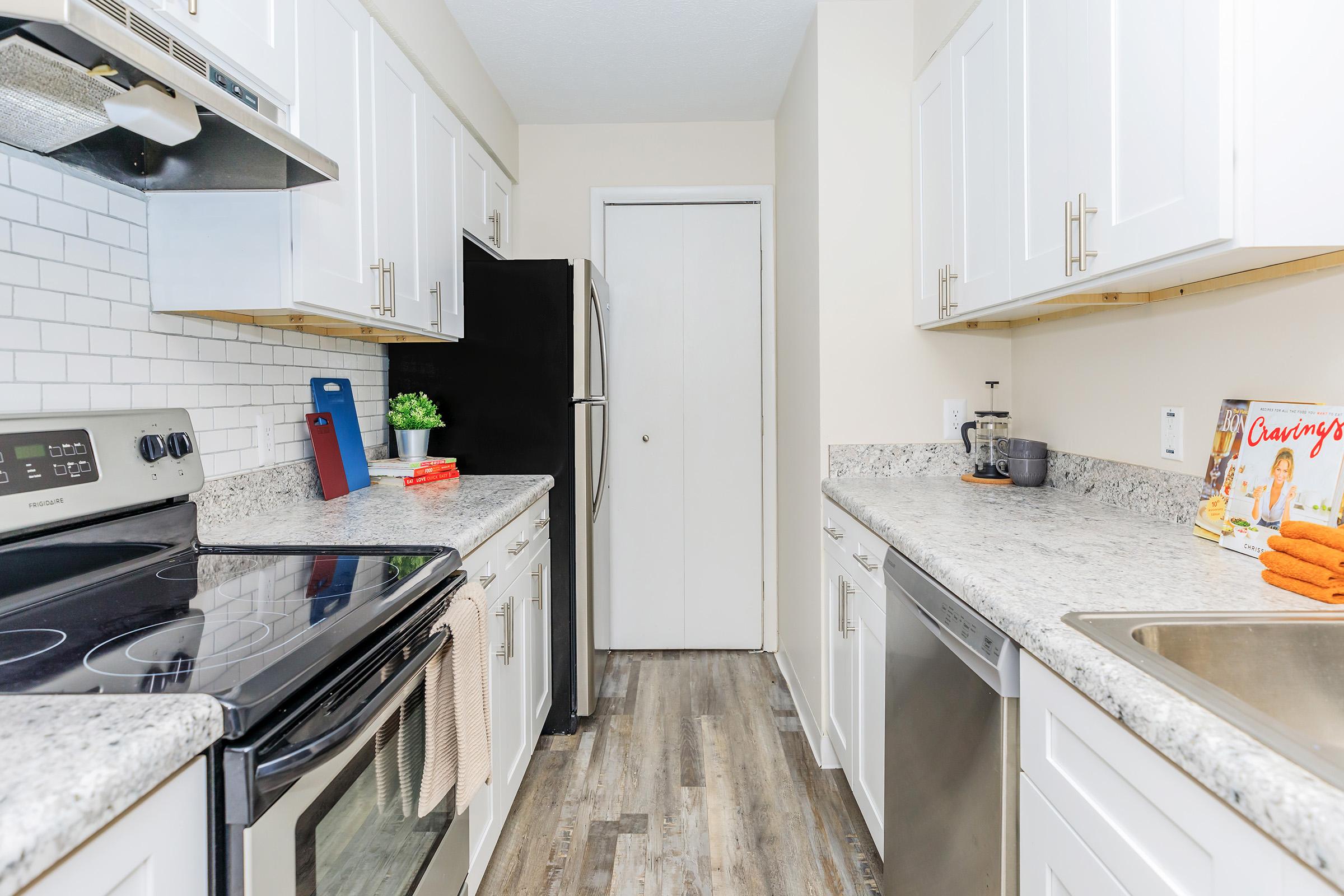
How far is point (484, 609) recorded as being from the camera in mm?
1613

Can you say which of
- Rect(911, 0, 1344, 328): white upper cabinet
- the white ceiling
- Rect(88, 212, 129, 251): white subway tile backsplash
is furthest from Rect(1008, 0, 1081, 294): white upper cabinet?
Rect(88, 212, 129, 251): white subway tile backsplash

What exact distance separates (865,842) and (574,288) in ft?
6.59

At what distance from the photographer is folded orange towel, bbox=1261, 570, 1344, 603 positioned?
101 cm

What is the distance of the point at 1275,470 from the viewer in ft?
4.27

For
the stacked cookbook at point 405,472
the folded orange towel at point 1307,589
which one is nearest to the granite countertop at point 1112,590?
the folded orange towel at point 1307,589

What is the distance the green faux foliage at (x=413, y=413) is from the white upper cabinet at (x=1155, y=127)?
6.46ft

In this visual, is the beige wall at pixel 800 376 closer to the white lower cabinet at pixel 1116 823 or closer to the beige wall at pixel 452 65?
the beige wall at pixel 452 65

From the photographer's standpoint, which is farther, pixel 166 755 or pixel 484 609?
pixel 484 609

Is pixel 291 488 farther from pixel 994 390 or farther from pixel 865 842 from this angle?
pixel 994 390

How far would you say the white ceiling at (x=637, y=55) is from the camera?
2.54 m

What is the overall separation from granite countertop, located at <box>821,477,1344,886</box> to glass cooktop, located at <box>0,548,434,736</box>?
→ 0.91 m

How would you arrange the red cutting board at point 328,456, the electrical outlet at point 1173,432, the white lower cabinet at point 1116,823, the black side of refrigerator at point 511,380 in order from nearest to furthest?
the white lower cabinet at point 1116,823 < the electrical outlet at point 1173,432 < the red cutting board at point 328,456 < the black side of refrigerator at point 511,380

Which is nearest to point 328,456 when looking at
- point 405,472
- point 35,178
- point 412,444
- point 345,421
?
point 345,421

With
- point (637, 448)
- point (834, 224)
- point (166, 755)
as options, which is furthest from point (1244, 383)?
point (637, 448)
